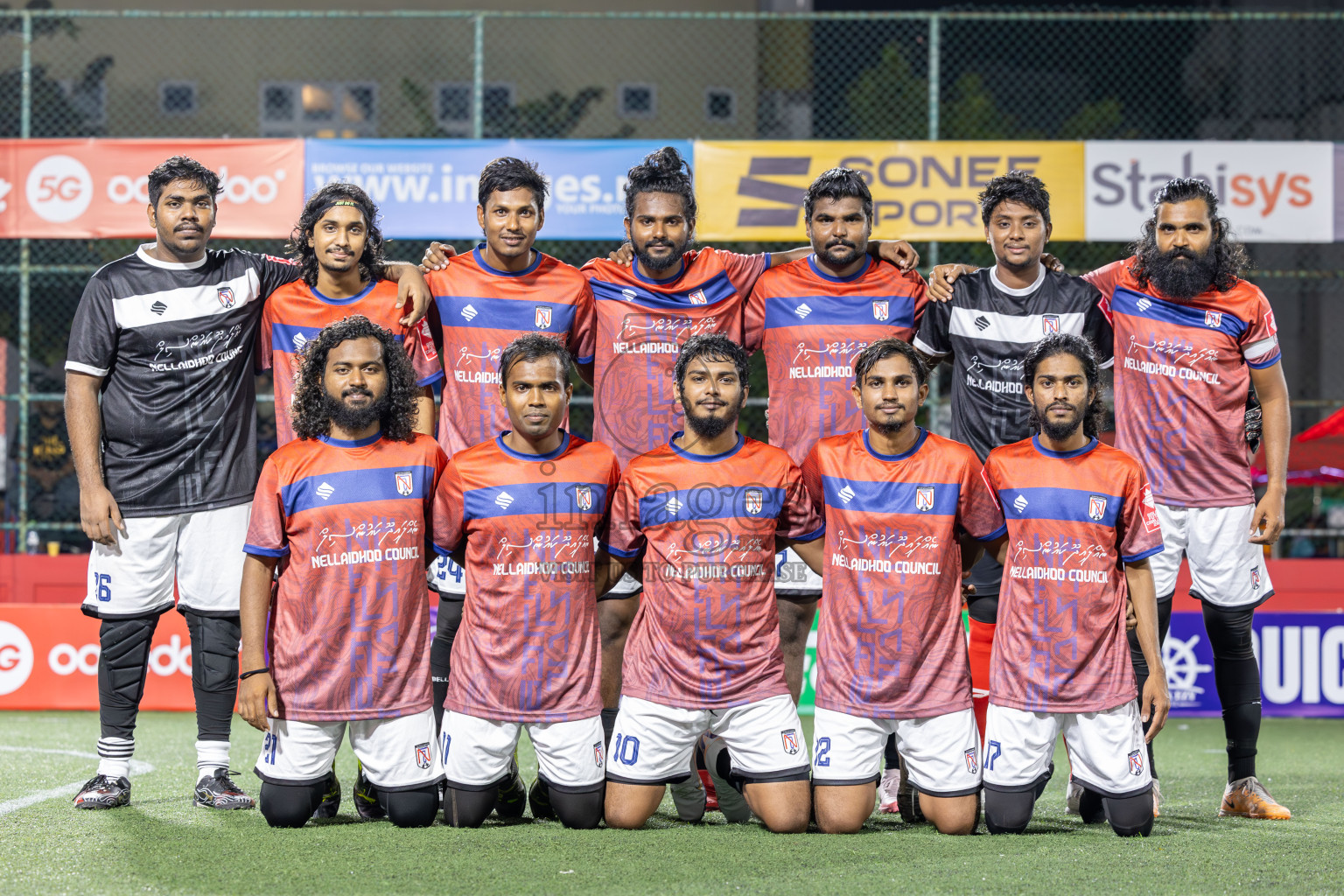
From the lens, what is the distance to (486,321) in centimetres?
482

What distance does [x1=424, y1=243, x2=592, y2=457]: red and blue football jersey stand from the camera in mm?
4793

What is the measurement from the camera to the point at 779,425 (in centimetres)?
492

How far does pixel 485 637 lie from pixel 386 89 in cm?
1513

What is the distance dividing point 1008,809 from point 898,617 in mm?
700

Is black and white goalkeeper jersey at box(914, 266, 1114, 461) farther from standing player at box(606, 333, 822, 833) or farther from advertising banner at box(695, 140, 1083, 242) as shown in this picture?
advertising banner at box(695, 140, 1083, 242)

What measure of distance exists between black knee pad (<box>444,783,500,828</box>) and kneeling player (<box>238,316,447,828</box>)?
6 centimetres

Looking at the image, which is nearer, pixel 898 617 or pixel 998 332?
pixel 898 617

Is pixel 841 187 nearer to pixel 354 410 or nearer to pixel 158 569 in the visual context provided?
pixel 354 410

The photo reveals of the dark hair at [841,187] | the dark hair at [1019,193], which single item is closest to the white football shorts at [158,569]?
the dark hair at [841,187]

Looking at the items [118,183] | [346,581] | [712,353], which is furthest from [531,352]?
[118,183]

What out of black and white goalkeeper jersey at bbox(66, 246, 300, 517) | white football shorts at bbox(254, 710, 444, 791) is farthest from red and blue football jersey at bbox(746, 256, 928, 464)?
black and white goalkeeper jersey at bbox(66, 246, 300, 517)

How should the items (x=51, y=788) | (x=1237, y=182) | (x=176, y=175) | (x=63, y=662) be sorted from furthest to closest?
(x=1237, y=182) < (x=63, y=662) < (x=51, y=788) < (x=176, y=175)

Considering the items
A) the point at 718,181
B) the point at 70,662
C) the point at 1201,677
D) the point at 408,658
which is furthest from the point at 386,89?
the point at 408,658

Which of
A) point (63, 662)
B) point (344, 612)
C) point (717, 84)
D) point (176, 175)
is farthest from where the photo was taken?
point (717, 84)
